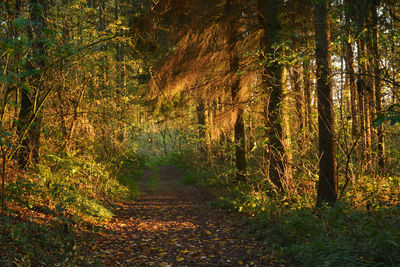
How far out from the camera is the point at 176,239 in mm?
6168

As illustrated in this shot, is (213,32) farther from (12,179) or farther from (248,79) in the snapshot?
(12,179)

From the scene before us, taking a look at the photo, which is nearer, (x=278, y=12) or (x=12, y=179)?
(x=12, y=179)

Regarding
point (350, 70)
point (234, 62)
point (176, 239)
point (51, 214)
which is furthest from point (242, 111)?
point (51, 214)

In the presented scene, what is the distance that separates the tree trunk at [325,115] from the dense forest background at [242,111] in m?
0.03

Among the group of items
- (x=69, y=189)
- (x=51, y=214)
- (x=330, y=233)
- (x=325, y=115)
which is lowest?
(x=330, y=233)

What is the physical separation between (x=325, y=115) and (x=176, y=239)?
4004 mm

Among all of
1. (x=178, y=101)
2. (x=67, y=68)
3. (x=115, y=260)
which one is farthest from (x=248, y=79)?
(x=115, y=260)

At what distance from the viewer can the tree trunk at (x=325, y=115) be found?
6.04 metres

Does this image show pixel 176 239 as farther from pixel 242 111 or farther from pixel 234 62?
pixel 234 62

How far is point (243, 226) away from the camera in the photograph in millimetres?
6832

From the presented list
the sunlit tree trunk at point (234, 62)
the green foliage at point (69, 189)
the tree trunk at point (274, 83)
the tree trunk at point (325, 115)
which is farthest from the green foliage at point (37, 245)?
the sunlit tree trunk at point (234, 62)

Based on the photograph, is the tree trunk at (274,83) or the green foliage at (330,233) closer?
the green foliage at (330,233)

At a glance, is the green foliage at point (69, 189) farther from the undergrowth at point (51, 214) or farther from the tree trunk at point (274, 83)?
the tree trunk at point (274, 83)

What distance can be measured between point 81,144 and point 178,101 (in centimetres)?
366
